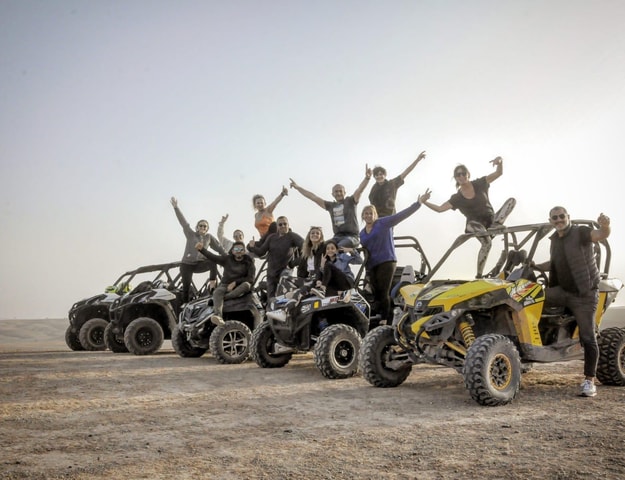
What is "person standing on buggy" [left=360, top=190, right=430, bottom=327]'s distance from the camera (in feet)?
27.2

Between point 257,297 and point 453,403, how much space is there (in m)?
5.41

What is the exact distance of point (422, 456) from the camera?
12.2 feet

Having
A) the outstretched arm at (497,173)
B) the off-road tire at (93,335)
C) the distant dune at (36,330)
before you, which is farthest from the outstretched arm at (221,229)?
the distant dune at (36,330)

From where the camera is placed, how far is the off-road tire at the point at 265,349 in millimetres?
8594

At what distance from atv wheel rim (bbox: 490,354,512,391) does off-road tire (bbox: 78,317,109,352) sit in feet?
34.2

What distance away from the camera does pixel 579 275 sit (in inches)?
244

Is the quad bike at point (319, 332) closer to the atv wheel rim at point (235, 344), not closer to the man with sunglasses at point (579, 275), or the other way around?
the atv wheel rim at point (235, 344)

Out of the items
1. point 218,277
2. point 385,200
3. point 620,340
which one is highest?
point 385,200

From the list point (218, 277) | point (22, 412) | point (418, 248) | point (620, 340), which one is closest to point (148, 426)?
point (22, 412)

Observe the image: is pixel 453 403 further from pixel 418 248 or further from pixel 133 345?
pixel 133 345

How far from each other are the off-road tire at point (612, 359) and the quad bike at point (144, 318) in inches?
306

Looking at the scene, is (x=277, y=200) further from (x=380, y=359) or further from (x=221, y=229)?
(x=380, y=359)

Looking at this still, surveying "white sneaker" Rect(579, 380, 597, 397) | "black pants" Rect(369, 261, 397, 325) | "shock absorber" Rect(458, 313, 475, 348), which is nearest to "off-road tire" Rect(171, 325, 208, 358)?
"black pants" Rect(369, 261, 397, 325)

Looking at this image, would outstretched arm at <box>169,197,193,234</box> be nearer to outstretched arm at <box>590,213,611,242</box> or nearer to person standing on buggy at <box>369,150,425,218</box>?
person standing on buggy at <box>369,150,425,218</box>
